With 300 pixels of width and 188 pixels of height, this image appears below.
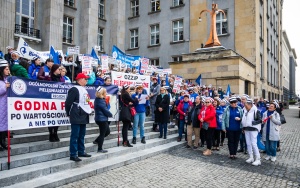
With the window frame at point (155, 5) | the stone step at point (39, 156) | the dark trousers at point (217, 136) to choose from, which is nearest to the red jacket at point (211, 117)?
the dark trousers at point (217, 136)

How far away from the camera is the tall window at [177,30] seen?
30.0m

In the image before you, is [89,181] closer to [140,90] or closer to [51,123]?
[51,123]

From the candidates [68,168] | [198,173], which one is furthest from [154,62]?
[68,168]

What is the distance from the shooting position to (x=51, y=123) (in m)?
6.73

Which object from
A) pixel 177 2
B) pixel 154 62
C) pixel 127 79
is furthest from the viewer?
pixel 154 62

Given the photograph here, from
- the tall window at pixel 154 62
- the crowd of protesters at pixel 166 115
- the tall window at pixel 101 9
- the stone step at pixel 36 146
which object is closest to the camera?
the stone step at pixel 36 146

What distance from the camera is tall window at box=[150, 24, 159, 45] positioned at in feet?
105

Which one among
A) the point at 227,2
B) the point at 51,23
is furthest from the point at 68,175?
the point at 227,2

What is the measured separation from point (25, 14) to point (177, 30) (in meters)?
16.5

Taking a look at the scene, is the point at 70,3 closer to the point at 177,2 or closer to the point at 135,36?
the point at 135,36

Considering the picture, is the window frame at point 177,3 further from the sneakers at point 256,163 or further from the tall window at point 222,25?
the sneakers at point 256,163

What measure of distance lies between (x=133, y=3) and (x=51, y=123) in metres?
30.9

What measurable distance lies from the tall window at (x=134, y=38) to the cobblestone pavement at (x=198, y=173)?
88.1 ft

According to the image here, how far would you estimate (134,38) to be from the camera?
34.3 metres
